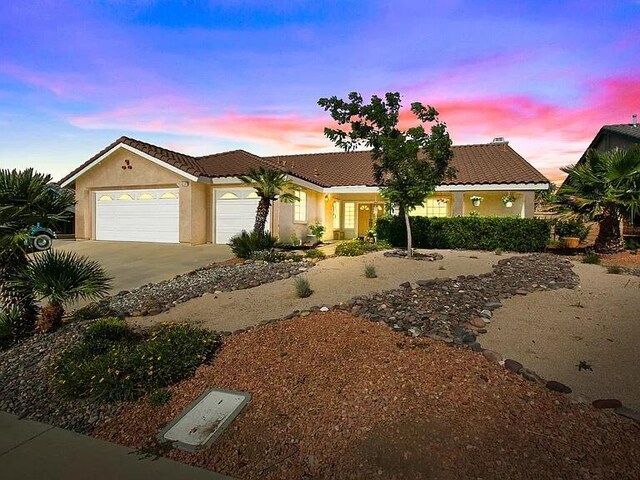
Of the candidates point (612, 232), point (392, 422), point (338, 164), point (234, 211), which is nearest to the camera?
point (392, 422)

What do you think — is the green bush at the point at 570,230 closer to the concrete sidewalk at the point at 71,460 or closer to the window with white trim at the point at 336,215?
the window with white trim at the point at 336,215

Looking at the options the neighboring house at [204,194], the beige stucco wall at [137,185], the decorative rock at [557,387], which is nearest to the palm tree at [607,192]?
the neighboring house at [204,194]

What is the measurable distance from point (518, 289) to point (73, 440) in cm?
684

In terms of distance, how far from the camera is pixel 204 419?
324 cm

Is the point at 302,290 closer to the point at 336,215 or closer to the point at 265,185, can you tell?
the point at 265,185

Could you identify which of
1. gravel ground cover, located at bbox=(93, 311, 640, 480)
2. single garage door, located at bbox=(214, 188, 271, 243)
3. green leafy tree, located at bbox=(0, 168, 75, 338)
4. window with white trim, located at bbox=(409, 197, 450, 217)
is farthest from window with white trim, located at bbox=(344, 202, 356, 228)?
gravel ground cover, located at bbox=(93, 311, 640, 480)

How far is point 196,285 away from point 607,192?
1239cm

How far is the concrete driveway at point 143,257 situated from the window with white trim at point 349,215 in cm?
866

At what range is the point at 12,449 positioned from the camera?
3.06 meters

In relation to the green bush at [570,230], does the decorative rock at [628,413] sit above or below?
below

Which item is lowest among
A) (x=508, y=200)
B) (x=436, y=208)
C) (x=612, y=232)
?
(x=612, y=232)

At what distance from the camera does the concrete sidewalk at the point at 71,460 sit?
2674mm

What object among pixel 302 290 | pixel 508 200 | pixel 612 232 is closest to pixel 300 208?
pixel 508 200

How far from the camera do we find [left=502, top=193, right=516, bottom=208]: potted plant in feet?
59.4
